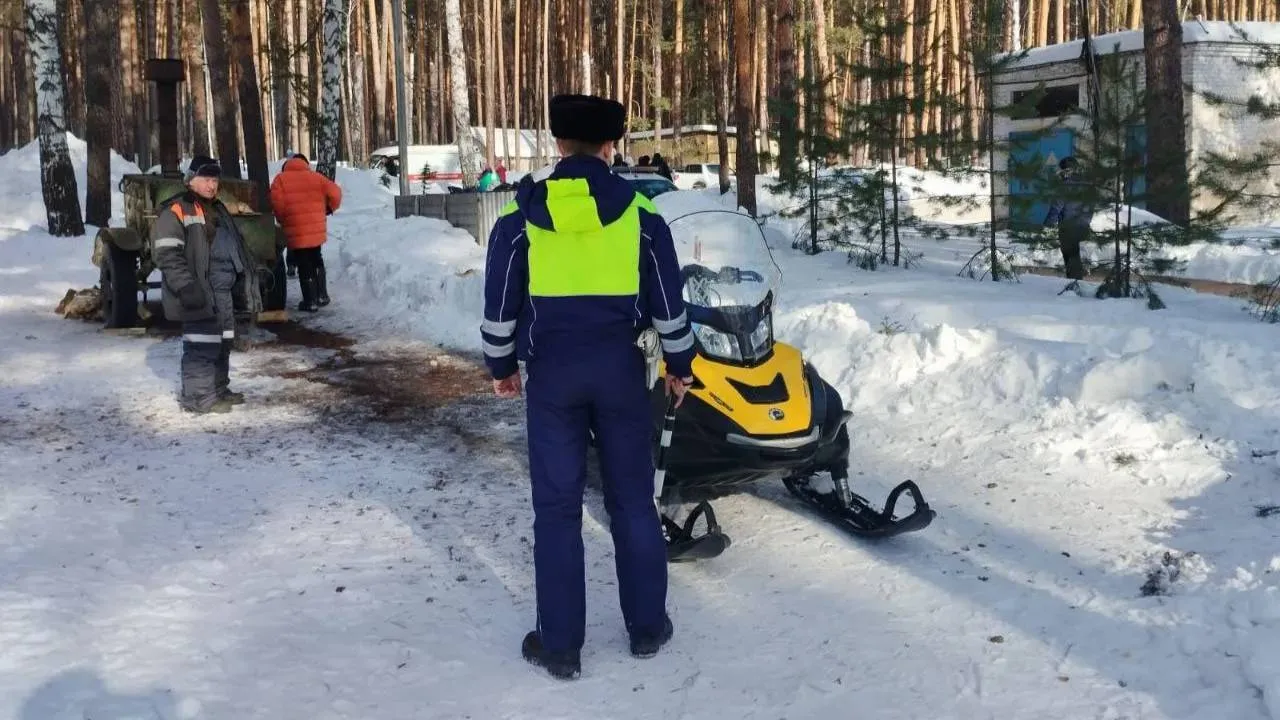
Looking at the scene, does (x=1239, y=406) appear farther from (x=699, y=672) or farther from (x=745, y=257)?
(x=699, y=672)

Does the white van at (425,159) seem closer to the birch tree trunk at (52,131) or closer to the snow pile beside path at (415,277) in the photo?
the birch tree trunk at (52,131)

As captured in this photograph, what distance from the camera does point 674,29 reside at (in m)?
51.5

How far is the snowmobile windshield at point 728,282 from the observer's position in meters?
5.34

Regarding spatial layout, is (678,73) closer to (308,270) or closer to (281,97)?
(281,97)

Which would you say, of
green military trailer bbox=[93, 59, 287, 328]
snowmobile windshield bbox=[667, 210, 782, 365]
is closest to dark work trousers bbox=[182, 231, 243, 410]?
green military trailer bbox=[93, 59, 287, 328]

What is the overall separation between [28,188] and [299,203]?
15357 millimetres

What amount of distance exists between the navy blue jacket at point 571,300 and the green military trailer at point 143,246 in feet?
22.6

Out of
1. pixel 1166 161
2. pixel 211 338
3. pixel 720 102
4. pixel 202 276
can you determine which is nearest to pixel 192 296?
pixel 202 276

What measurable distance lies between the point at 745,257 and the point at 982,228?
7555mm

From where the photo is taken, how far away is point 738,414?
5094 millimetres

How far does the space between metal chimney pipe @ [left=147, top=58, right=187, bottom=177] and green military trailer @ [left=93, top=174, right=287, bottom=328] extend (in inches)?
43.2

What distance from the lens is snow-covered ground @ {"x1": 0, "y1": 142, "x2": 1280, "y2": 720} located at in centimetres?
381

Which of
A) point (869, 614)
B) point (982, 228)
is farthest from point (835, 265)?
point (869, 614)

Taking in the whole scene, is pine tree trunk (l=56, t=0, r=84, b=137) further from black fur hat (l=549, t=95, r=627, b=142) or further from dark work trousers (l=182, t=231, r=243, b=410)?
black fur hat (l=549, t=95, r=627, b=142)
